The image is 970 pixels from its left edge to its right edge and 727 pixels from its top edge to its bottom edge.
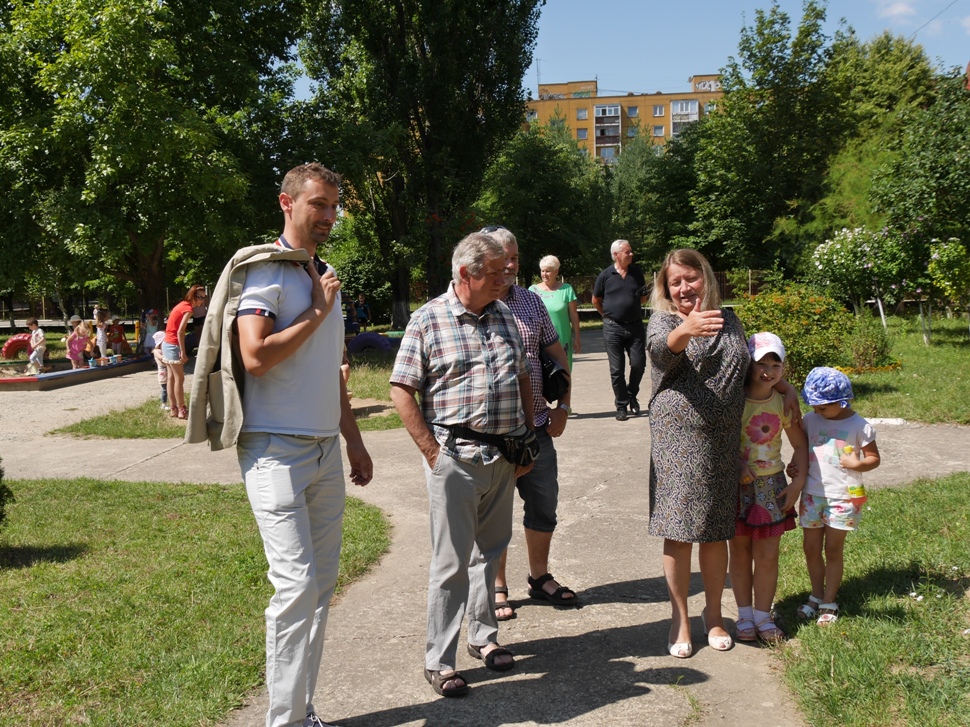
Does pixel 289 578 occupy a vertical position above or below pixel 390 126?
below

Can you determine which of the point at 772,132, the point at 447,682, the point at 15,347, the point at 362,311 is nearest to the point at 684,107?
the point at 772,132

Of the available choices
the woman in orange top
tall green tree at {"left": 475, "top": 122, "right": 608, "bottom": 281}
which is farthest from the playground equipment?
tall green tree at {"left": 475, "top": 122, "right": 608, "bottom": 281}

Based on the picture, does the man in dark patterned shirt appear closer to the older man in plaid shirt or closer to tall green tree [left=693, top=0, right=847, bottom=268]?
the older man in plaid shirt

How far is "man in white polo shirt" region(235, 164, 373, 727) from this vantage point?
10.7ft

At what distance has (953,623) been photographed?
4.15 meters

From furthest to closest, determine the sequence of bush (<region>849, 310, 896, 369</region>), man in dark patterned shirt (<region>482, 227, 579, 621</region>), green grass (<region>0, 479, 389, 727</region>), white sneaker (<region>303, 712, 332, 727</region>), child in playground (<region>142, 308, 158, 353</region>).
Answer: child in playground (<region>142, 308, 158, 353</region>), bush (<region>849, 310, 896, 369</region>), man in dark patterned shirt (<region>482, 227, 579, 621</region>), green grass (<region>0, 479, 389, 727</region>), white sneaker (<region>303, 712, 332, 727</region>)

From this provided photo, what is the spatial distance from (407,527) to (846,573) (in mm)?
3054

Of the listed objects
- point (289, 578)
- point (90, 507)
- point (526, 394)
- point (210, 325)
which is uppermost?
point (210, 325)

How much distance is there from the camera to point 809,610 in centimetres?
447

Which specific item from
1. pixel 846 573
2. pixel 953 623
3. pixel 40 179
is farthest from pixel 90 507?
pixel 40 179

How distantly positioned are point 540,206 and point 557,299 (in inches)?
1028

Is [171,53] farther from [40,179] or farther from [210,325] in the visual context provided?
[210,325]

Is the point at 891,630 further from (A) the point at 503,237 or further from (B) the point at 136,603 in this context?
(B) the point at 136,603

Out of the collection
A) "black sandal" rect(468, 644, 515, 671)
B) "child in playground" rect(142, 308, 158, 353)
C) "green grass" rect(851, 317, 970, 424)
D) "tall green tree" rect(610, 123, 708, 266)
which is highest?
"tall green tree" rect(610, 123, 708, 266)
